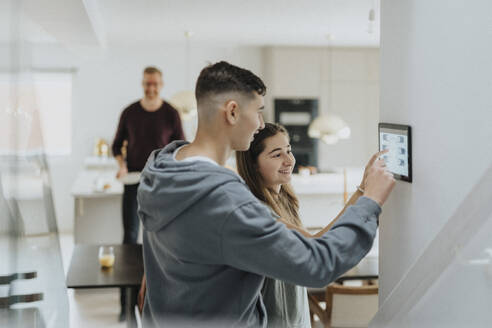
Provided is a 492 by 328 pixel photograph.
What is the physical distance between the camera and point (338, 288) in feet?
9.48

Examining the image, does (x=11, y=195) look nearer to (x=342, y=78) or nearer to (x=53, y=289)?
(x=53, y=289)

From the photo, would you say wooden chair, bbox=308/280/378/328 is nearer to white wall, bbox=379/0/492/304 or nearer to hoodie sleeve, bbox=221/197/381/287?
white wall, bbox=379/0/492/304

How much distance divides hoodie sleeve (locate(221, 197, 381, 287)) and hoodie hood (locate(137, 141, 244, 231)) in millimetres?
86

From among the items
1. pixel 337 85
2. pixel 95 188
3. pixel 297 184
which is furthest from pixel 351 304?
pixel 337 85

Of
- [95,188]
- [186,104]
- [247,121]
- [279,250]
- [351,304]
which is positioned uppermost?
[186,104]

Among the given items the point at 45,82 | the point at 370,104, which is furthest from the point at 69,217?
the point at 370,104

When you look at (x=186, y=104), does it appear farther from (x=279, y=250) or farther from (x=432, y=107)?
(x=279, y=250)

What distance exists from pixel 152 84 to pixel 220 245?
11.0 feet

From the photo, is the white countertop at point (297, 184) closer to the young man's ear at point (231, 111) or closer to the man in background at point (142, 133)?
the man in background at point (142, 133)

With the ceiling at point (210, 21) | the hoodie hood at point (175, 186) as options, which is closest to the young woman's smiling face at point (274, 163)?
the hoodie hood at point (175, 186)

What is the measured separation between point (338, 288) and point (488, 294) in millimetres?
1693

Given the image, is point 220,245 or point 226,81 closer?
point 220,245

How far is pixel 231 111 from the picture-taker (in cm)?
133

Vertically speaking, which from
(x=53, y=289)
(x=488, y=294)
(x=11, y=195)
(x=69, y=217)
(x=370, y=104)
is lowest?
(x=69, y=217)
